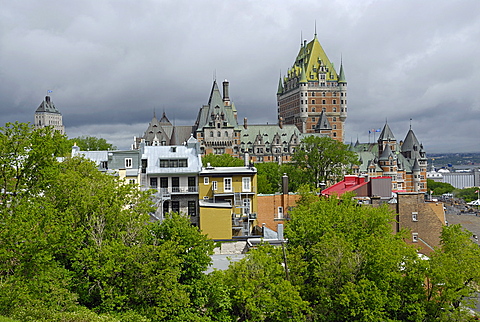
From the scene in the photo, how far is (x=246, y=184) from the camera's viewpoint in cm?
4866

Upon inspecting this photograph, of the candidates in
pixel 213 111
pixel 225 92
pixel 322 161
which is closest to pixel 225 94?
pixel 225 92

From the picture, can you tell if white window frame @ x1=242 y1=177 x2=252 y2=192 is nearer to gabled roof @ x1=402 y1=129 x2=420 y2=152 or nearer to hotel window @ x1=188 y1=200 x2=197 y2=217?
hotel window @ x1=188 y1=200 x2=197 y2=217

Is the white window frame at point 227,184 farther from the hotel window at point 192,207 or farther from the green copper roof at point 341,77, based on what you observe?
the green copper roof at point 341,77

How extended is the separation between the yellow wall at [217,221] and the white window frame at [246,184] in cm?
722

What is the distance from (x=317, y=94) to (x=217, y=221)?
124503 millimetres

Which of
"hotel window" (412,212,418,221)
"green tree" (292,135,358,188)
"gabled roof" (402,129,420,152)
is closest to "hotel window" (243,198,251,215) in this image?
"hotel window" (412,212,418,221)

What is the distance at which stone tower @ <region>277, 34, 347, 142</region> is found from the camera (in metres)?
159

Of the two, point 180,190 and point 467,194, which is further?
point 467,194

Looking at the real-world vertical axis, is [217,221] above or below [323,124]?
below

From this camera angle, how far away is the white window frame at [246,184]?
48.6 m

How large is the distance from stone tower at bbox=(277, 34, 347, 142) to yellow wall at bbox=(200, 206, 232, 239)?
117710 millimetres

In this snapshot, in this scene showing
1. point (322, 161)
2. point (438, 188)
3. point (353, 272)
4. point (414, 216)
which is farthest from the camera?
point (438, 188)

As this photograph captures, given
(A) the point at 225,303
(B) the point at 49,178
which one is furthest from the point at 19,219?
(A) the point at 225,303

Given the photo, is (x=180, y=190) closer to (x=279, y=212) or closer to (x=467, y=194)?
(x=279, y=212)
